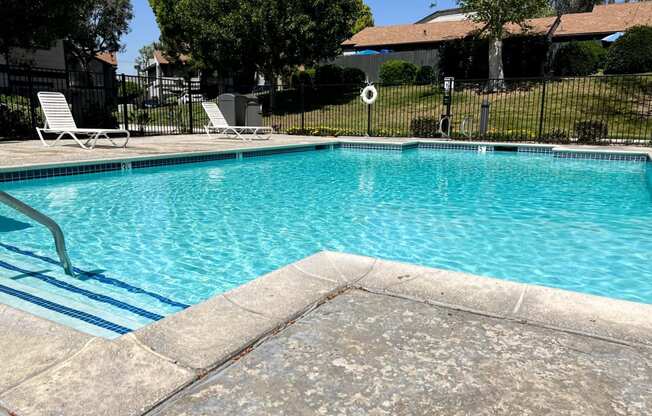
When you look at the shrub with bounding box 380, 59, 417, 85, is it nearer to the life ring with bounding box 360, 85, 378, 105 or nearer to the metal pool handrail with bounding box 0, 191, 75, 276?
the life ring with bounding box 360, 85, 378, 105

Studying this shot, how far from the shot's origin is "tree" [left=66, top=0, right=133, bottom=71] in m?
36.7

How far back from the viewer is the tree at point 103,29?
36.7m

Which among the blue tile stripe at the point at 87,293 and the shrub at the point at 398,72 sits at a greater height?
the shrub at the point at 398,72

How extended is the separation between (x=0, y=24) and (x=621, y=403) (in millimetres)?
17480

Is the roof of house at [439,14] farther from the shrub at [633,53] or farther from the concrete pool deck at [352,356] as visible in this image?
the concrete pool deck at [352,356]

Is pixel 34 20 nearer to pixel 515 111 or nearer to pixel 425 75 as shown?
pixel 515 111

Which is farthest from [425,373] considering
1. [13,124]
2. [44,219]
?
[13,124]

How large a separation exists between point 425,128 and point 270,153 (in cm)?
591

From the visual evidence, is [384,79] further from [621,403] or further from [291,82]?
[621,403]

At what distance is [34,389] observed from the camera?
153 cm

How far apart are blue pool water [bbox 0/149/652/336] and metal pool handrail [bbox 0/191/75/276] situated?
0.44ft

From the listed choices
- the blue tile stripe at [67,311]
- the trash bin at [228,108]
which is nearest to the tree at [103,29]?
the trash bin at [228,108]

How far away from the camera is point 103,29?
37844 millimetres

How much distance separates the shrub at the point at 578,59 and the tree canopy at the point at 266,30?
10468 millimetres
